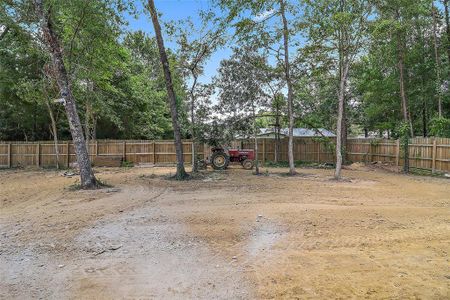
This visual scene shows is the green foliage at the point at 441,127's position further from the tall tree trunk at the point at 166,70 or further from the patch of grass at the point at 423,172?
the tall tree trunk at the point at 166,70

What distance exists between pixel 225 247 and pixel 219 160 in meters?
11.6

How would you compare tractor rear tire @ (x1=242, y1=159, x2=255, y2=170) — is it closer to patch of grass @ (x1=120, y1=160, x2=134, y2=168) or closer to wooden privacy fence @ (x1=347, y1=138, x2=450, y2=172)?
patch of grass @ (x1=120, y1=160, x2=134, y2=168)

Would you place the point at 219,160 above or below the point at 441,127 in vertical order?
below

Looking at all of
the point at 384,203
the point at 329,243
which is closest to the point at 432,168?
the point at 384,203

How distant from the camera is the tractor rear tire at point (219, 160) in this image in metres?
16.4

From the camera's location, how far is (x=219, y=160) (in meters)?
16.4

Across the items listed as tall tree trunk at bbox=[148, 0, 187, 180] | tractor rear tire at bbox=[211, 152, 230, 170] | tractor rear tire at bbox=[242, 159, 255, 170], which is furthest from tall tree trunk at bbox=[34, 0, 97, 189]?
tractor rear tire at bbox=[242, 159, 255, 170]

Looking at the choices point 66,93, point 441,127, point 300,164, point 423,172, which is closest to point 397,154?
point 423,172

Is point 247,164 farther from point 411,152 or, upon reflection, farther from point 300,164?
point 411,152


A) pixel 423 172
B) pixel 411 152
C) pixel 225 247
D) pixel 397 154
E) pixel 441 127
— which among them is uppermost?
pixel 441 127

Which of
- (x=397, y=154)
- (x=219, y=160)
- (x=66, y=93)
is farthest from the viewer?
(x=397, y=154)

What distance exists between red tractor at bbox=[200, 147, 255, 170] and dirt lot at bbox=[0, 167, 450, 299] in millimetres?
7378

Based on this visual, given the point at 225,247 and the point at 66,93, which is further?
the point at 66,93

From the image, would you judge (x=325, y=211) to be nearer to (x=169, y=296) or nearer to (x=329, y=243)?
(x=329, y=243)
